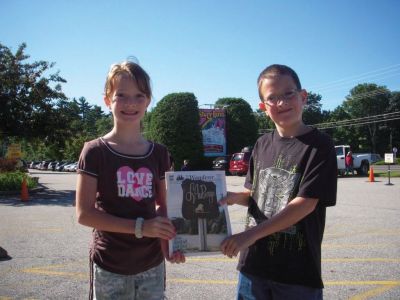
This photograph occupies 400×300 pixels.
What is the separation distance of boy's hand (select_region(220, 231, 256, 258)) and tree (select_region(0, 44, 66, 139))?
17102 mm

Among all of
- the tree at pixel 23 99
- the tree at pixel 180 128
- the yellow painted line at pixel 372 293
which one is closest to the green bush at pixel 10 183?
the tree at pixel 23 99

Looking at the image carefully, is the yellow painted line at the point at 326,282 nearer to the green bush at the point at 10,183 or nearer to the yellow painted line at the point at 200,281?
the yellow painted line at the point at 200,281

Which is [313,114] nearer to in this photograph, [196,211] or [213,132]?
[213,132]

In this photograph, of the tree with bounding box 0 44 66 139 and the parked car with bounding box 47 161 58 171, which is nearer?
the tree with bounding box 0 44 66 139

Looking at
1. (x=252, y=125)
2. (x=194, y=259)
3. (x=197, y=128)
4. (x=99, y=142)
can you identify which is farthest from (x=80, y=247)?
(x=252, y=125)

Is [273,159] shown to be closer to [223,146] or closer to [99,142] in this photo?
[99,142]

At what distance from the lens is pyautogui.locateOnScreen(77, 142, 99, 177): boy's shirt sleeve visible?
2020 millimetres

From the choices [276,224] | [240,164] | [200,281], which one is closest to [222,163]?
[240,164]

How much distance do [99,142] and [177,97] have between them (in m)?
35.4

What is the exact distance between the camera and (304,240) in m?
2.10

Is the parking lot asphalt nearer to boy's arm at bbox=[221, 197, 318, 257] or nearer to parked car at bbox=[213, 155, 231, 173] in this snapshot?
boy's arm at bbox=[221, 197, 318, 257]

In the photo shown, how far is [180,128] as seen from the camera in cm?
3638

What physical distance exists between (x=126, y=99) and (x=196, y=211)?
2.53 feet

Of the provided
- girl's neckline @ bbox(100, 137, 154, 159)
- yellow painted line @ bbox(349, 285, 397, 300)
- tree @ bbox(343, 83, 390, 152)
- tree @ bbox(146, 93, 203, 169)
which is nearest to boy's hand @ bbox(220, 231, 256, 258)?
girl's neckline @ bbox(100, 137, 154, 159)
